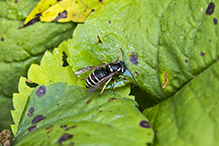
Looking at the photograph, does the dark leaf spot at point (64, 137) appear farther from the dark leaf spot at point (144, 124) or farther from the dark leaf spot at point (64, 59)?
the dark leaf spot at point (64, 59)

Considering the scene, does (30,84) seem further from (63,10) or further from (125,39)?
(125,39)

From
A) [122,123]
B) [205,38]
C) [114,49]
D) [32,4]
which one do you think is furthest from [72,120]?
[32,4]

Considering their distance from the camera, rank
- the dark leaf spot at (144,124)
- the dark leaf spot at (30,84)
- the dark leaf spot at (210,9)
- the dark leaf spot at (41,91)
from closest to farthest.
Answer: the dark leaf spot at (144,124)
the dark leaf spot at (210,9)
the dark leaf spot at (41,91)
the dark leaf spot at (30,84)

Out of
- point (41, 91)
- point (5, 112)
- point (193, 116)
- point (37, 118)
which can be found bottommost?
point (193, 116)

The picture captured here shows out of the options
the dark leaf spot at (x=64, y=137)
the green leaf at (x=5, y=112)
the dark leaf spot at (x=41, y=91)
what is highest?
the dark leaf spot at (x=41, y=91)

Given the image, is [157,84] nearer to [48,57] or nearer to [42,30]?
[48,57]

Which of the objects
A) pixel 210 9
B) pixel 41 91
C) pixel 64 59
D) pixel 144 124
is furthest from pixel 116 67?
pixel 210 9

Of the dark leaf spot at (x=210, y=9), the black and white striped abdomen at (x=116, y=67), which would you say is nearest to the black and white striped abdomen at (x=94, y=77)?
the black and white striped abdomen at (x=116, y=67)
